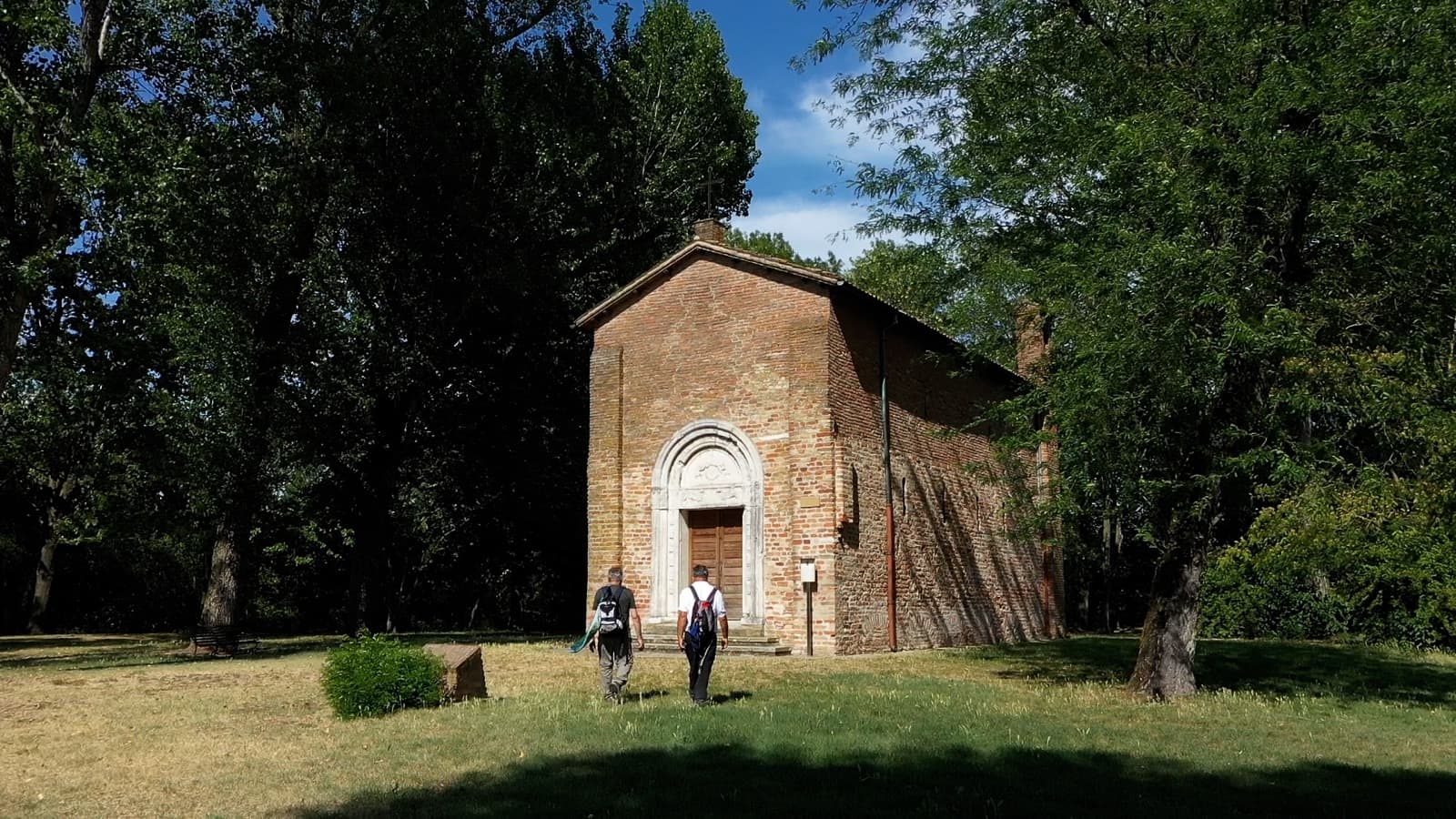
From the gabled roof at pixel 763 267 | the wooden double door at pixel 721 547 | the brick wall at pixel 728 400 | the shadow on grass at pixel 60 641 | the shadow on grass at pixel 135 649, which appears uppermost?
the gabled roof at pixel 763 267

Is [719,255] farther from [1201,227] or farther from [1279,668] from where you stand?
[1279,668]

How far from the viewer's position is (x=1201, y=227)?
11688 millimetres

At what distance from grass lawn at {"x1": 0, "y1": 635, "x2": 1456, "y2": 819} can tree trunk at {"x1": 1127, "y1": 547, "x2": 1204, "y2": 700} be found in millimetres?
406

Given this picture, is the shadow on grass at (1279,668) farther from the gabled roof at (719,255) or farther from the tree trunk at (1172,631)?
the gabled roof at (719,255)

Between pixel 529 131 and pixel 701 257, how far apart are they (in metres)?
5.98

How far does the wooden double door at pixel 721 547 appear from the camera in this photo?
1920 cm

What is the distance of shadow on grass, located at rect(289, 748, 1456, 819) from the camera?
664cm

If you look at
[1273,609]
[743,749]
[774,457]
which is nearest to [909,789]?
[743,749]

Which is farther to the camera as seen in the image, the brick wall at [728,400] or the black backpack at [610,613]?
the brick wall at [728,400]

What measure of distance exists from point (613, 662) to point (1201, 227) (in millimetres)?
8092

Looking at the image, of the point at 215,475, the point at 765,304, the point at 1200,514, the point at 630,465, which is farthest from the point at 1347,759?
the point at 215,475

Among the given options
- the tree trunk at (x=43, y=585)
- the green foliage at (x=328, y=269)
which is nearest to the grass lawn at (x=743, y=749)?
the green foliage at (x=328, y=269)

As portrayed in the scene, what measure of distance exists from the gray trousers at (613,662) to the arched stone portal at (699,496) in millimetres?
7257

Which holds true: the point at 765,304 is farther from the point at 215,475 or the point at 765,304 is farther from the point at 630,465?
the point at 215,475
